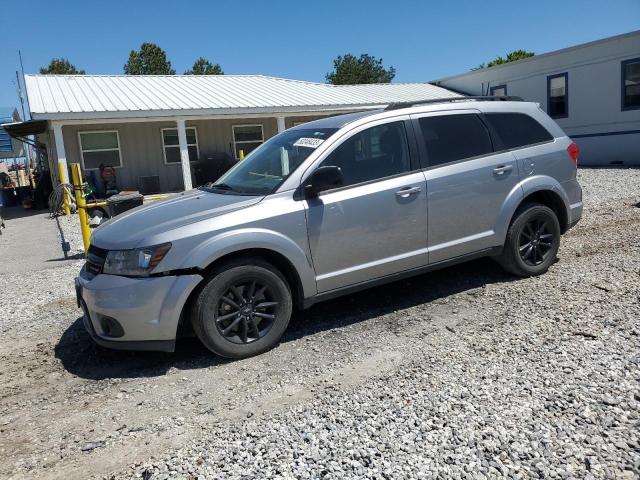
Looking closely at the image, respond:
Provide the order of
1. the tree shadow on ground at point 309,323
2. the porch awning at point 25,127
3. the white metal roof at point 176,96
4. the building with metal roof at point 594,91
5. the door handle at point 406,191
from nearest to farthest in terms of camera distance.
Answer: the tree shadow on ground at point 309,323, the door handle at point 406,191, the white metal roof at point 176,96, the porch awning at point 25,127, the building with metal roof at point 594,91

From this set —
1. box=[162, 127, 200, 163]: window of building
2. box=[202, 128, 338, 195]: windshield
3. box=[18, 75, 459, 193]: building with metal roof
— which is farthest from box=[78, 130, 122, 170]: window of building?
box=[202, 128, 338, 195]: windshield

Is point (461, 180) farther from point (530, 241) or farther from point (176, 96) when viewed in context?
point (176, 96)

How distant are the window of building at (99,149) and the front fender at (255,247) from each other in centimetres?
1545

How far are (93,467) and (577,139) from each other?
21386mm

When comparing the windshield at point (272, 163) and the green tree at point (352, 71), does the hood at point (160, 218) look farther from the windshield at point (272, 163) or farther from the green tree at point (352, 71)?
the green tree at point (352, 71)

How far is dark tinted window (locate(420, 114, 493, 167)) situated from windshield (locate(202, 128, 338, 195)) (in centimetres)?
97

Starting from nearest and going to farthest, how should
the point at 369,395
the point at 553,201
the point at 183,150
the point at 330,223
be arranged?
the point at 369,395, the point at 330,223, the point at 553,201, the point at 183,150

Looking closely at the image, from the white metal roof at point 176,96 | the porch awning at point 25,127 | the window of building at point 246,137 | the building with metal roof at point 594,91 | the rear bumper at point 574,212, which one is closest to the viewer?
the rear bumper at point 574,212

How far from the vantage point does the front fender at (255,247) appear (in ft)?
12.5

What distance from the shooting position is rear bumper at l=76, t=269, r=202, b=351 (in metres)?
3.75

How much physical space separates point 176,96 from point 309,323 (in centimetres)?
1550

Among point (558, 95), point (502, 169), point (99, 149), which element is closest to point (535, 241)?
point (502, 169)

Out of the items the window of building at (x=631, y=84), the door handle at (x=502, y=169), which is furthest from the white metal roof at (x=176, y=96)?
the door handle at (x=502, y=169)

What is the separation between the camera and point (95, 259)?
4141 millimetres
